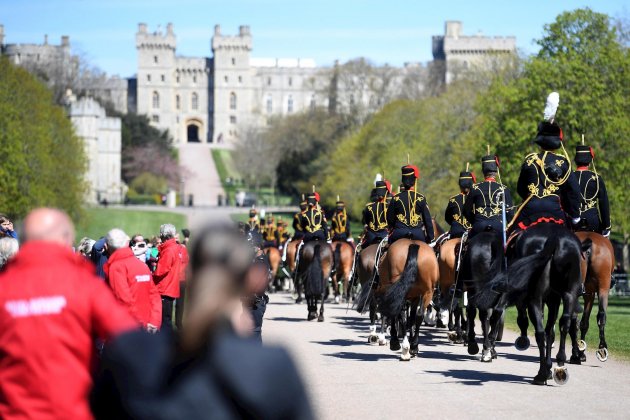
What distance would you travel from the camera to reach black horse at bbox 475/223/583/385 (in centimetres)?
1374

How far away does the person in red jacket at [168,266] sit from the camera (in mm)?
18141

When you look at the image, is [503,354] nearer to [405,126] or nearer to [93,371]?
[93,371]

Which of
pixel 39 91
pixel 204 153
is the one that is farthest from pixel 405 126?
pixel 204 153

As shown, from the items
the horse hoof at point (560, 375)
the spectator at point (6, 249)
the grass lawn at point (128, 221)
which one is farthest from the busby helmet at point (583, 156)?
the grass lawn at point (128, 221)

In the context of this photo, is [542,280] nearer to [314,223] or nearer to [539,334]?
[539,334]

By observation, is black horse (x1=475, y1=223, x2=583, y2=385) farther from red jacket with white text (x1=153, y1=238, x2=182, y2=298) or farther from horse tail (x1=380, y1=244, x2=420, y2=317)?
red jacket with white text (x1=153, y1=238, x2=182, y2=298)

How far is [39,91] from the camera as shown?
68.4 metres

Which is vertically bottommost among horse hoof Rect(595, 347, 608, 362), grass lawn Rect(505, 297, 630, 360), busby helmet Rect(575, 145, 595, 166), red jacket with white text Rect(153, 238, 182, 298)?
grass lawn Rect(505, 297, 630, 360)

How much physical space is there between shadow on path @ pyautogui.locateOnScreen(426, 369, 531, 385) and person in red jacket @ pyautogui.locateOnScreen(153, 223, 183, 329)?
4575mm

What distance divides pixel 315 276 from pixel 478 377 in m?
9.52

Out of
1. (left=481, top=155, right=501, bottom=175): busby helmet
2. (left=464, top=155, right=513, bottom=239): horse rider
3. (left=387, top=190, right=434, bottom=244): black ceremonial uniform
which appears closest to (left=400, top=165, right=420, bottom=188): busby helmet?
(left=387, top=190, right=434, bottom=244): black ceremonial uniform

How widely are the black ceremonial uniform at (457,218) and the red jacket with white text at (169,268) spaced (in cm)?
441

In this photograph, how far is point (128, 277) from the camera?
13.4 m

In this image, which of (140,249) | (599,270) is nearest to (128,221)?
(140,249)
